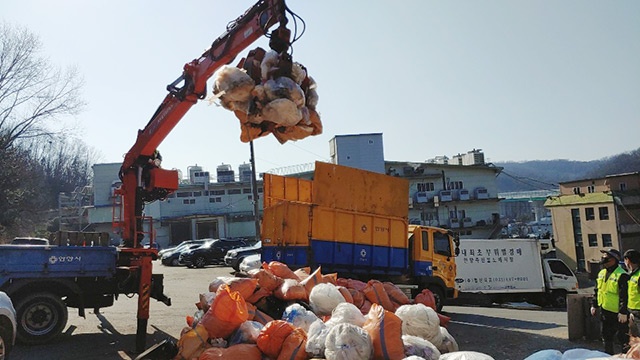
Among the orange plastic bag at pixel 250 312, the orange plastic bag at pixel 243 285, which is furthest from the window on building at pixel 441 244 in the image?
the orange plastic bag at pixel 250 312

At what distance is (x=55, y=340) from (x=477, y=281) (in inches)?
534

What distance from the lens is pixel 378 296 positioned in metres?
7.98

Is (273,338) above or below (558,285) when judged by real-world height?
above

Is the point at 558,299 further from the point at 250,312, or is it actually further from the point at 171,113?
the point at 171,113

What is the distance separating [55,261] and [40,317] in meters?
0.97

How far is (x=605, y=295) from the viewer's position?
6715 millimetres

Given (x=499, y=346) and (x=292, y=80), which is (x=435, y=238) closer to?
(x=499, y=346)

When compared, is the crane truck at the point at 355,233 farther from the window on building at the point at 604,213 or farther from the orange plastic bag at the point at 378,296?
the window on building at the point at 604,213

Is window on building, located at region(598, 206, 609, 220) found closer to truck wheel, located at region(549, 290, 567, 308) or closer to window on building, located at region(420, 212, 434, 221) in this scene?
window on building, located at region(420, 212, 434, 221)

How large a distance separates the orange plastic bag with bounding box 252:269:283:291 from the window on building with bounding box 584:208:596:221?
115 feet

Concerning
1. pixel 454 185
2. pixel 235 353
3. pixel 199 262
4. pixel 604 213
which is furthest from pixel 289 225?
pixel 454 185

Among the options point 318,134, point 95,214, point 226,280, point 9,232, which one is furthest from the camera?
point 95,214

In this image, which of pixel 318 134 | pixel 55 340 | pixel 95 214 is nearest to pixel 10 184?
pixel 95 214

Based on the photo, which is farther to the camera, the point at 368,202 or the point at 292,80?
the point at 368,202
